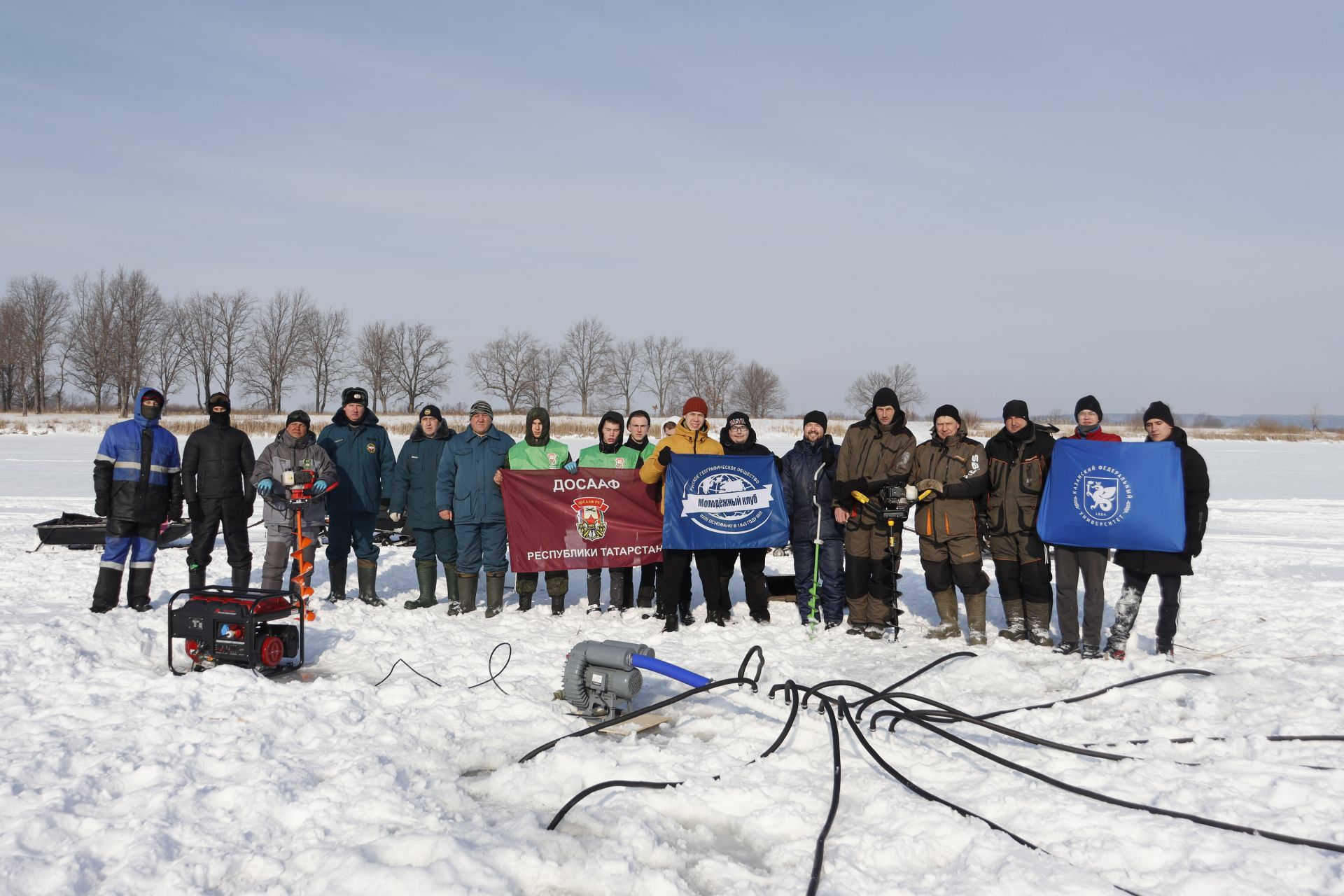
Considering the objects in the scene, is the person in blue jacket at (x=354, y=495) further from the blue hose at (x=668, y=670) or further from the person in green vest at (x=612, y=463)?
the blue hose at (x=668, y=670)

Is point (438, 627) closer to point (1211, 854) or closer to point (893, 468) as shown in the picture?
point (893, 468)

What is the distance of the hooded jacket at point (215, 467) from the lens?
8.06 meters

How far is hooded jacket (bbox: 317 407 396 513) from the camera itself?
8672mm

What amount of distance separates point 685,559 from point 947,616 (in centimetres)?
247

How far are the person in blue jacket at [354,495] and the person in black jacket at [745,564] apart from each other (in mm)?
3505

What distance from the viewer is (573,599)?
9.30 meters

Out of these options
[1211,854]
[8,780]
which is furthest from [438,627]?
[1211,854]

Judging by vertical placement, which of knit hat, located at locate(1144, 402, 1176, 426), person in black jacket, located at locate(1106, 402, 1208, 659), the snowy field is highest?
knit hat, located at locate(1144, 402, 1176, 426)

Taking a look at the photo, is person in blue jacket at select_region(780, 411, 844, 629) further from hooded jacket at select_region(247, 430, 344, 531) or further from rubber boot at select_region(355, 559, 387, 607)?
hooded jacket at select_region(247, 430, 344, 531)

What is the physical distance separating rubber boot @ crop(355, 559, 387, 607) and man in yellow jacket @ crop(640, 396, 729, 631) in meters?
2.96

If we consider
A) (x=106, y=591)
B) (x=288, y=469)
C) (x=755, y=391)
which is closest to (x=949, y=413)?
(x=288, y=469)

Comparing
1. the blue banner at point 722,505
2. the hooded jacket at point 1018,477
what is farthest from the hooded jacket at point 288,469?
the hooded jacket at point 1018,477

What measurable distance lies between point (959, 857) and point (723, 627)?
439cm

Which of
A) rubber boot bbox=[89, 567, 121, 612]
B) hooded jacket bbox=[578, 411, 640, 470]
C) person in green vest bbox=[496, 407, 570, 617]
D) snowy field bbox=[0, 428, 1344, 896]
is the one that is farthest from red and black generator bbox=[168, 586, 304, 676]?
hooded jacket bbox=[578, 411, 640, 470]
